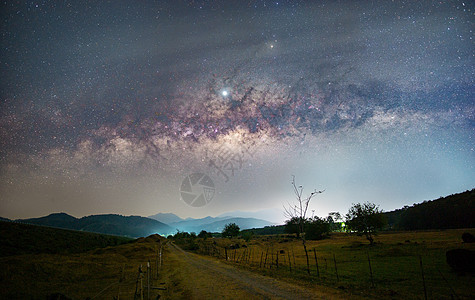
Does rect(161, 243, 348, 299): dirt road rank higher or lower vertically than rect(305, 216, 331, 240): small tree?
higher

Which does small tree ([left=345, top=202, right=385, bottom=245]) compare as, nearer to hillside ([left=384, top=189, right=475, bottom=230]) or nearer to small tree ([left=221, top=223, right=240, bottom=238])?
hillside ([left=384, top=189, right=475, bottom=230])

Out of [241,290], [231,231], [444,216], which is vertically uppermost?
[241,290]

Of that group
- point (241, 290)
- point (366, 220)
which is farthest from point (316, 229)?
point (241, 290)

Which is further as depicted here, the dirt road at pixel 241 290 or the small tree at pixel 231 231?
the small tree at pixel 231 231

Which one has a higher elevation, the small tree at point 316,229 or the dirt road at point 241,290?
the dirt road at point 241,290

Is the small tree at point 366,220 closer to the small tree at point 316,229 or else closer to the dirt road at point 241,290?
the small tree at point 316,229

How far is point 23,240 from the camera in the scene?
57656mm

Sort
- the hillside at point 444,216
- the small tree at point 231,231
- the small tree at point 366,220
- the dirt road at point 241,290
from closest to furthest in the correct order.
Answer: the dirt road at point 241,290 < the small tree at point 366,220 < the hillside at point 444,216 < the small tree at point 231,231

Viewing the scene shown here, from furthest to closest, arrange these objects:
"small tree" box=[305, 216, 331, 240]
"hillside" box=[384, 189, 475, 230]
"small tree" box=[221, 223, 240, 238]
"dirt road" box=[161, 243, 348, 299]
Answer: "small tree" box=[221, 223, 240, 238] < "small tree" box=[305, 216, 331, 240] < "hillside" box=[384, 189, 475, 230] < "dirt road" box=[161, 243, 348, 299]

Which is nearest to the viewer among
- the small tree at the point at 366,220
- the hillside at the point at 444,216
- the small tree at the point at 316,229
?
the small tree at the point at 366,220

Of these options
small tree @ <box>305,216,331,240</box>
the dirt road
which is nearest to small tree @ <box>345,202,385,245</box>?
small tree @ <box>305,216,331,240</box>

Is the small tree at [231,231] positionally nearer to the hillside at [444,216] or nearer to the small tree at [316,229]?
the small tree at [316,229]

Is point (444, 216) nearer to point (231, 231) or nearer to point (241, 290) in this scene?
point (231, 231)

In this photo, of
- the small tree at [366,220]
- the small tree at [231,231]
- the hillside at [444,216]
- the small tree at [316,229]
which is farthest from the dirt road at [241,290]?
the small tree at [231,231]
